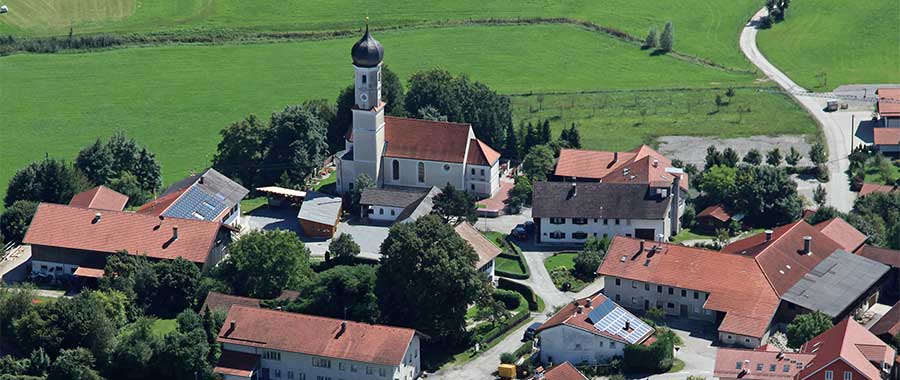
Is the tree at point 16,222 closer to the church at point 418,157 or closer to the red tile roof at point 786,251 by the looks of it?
the church at point 418,157

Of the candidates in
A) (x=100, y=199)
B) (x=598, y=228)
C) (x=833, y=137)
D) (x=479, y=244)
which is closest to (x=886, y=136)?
(x=833, y=137)

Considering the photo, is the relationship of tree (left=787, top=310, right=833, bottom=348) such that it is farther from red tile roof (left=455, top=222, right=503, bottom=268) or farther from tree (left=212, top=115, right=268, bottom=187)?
tree (left=212, top=115, right=268, bottom=187)

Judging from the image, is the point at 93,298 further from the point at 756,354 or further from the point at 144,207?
the point at 756,354

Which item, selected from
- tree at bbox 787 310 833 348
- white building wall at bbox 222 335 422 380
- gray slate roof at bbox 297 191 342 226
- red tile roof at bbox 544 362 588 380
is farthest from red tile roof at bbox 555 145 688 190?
white building wall at bbox 222 335 422 380

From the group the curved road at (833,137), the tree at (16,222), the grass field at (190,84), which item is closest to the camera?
the tree at (16,222)

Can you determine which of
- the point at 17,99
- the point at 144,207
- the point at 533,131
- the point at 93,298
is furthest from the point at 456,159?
the point at 17,99

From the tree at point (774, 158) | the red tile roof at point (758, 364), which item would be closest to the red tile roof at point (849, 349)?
the red tile roof at point (758, 364)
